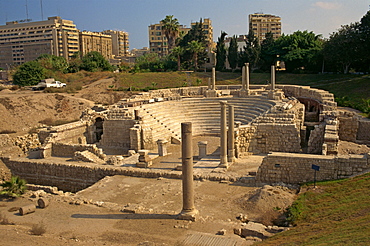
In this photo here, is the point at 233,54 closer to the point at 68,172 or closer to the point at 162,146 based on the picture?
the point at 162,146

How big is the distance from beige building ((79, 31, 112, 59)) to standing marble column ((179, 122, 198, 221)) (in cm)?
9819

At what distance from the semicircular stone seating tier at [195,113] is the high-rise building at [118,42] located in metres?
93.6

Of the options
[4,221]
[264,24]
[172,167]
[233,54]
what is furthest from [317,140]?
[264,24]

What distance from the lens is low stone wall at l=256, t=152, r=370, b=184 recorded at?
15.3 metres

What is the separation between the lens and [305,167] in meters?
15.9

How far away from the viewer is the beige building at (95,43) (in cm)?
10712

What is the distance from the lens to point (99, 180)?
1952 cm

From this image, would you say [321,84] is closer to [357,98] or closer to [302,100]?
[357,98]

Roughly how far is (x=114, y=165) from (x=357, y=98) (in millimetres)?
29293

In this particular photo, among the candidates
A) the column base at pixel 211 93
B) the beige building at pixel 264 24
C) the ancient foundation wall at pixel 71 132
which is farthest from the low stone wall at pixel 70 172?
the beige building at pixel 264 24

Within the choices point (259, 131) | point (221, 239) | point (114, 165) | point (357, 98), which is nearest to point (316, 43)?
point (357, 98)

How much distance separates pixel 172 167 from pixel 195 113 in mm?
12135

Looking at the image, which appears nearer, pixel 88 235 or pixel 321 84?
pixel 88 235

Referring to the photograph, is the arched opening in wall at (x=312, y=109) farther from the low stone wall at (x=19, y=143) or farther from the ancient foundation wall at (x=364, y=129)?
the low stone wall at (x=19, y=143)
